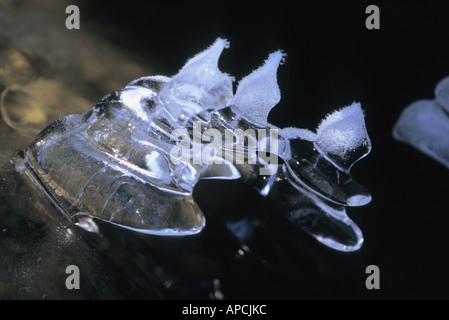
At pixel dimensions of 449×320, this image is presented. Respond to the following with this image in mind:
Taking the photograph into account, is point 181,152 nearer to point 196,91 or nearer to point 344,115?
point 196,91

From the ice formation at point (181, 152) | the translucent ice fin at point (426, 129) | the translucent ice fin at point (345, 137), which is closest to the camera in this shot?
the ice formation at point (181, 152)

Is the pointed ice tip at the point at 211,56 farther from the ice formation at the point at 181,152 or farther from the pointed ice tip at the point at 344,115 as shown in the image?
the pointed ice tip at the point at 344,115

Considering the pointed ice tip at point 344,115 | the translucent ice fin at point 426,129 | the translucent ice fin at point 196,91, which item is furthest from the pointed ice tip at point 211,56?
the translucent ice fin at point 426,129

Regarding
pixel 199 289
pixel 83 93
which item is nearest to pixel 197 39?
pixel 83 93

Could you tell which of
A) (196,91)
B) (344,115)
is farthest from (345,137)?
(196,91)

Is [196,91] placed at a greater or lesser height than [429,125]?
lesser
